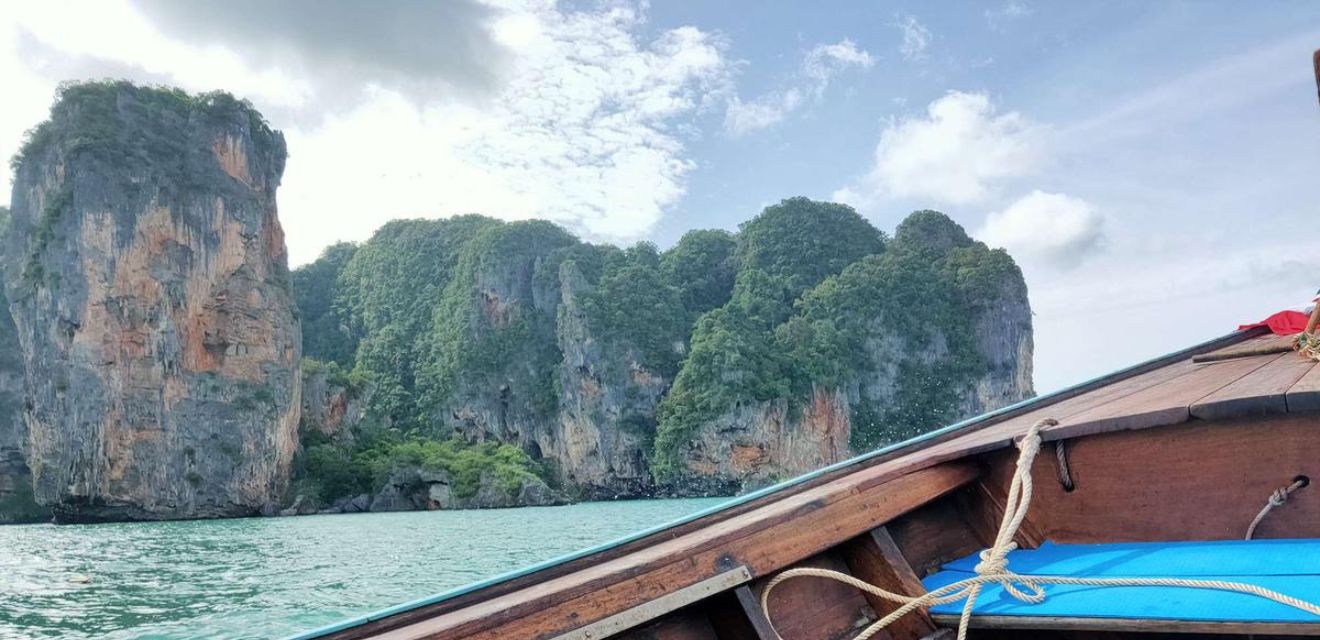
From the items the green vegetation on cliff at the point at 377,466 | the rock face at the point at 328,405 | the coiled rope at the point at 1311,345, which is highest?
the rock face at the point at 328,405

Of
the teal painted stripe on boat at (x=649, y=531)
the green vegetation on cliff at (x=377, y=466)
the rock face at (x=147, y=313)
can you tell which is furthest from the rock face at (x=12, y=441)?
the teal painted stripe on boat at (x=649, y=531)

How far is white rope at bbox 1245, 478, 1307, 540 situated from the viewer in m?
1.49

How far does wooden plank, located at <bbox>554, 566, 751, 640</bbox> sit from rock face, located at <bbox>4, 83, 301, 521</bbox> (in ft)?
107

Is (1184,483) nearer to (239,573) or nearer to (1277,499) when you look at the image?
(1277,499)

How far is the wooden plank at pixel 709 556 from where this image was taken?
3.98ft

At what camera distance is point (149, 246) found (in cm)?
2870

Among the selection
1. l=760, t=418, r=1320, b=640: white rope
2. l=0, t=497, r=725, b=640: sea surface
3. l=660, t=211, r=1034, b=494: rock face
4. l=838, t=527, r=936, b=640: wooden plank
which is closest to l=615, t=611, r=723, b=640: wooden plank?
l=760, t=418, r=1320, b=640: white rope

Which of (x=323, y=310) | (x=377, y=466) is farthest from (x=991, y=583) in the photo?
(x=323, y=310)

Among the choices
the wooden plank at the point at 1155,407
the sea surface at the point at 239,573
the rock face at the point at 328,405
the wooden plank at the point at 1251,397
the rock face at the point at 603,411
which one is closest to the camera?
the wooden plank at the point at 1251,397

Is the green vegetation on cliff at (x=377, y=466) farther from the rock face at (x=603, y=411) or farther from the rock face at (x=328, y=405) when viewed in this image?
the rock face at (x=603, y=411)

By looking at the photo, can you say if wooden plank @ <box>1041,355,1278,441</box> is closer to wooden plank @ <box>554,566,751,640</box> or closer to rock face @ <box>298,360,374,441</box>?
wooden plank @ <box>554,566,751,640</box>

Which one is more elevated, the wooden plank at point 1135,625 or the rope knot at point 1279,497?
the rope knot at point 1279,497

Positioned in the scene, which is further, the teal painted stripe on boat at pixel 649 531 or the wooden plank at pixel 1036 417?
the wooden plank at pixel 1036 417

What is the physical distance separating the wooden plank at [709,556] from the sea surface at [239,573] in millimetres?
2034
